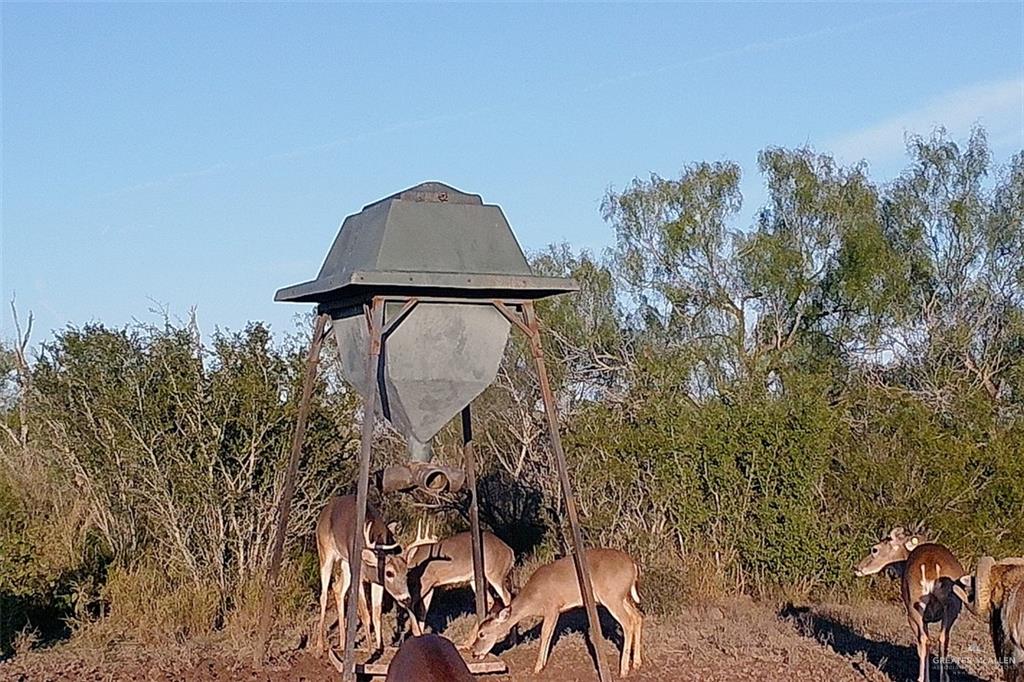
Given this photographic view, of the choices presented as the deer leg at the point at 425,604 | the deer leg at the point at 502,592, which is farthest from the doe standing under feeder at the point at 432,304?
the deer leg at the point at 425,604

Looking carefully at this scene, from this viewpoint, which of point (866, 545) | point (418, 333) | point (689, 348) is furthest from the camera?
point (689, 348)

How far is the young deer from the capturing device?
435 inches

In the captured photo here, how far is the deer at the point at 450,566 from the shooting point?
12.1 meters

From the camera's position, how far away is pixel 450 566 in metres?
12.2

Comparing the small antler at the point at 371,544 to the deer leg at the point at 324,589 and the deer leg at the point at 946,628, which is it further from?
the deer leg at the point at 946,628

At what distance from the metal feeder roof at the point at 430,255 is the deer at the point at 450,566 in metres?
4.76

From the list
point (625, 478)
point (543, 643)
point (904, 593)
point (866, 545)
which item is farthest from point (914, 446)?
point (543, 643)

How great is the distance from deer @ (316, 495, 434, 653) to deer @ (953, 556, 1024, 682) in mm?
4729

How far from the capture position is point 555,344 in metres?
20.2

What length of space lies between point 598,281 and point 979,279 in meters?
6.57

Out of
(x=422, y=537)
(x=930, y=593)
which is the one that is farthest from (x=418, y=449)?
(x=422, y=537)

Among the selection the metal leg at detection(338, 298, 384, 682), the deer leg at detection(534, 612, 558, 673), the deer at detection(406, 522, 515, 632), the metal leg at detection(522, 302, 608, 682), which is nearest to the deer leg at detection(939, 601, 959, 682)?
the deer leg at detection(534, 612, 558, 673)

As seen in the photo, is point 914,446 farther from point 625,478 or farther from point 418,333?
point 418,333

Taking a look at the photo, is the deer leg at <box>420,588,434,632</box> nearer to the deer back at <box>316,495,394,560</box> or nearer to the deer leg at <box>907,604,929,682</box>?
the deer back at <box>316,495,394,560</box>
